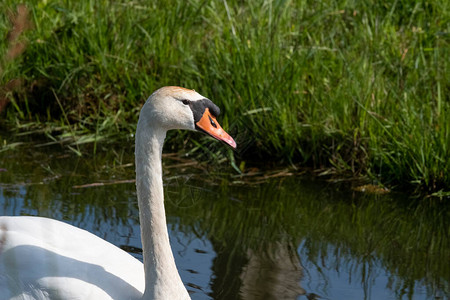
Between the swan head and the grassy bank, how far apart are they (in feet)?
7.47

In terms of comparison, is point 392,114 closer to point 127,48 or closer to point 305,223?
point 305,223

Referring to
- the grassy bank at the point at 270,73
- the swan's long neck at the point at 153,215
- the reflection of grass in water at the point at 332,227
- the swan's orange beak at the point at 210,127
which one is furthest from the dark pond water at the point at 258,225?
the swan's orange beak at the point at 210,127

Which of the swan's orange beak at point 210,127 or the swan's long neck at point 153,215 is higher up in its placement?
the swan's orange beak at point 210,127

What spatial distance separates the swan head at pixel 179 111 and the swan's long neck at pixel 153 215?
0.15 ft

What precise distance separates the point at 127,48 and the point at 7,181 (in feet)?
5.44

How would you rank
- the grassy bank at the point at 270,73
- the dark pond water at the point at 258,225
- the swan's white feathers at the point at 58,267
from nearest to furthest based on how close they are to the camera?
the swan's white feathers at the point at 58,267
the dark pond water at the point at 258,225
the grassy bank at the point at 270,73

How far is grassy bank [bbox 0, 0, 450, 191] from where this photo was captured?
18.1 ft

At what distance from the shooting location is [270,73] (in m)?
5.85

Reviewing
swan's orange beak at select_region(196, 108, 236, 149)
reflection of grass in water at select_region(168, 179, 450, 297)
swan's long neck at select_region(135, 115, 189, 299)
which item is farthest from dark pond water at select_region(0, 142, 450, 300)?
swan's orange beak at select_region(196, 108, 236, 149)

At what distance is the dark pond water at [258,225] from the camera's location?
3998 millimetres

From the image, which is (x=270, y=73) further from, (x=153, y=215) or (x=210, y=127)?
(x=153, y=215)

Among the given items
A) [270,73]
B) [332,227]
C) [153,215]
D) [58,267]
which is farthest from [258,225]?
[58,267]

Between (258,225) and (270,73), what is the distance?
4.88ft

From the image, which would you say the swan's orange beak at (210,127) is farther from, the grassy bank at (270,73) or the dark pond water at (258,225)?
the grassy bank at (270,73)
